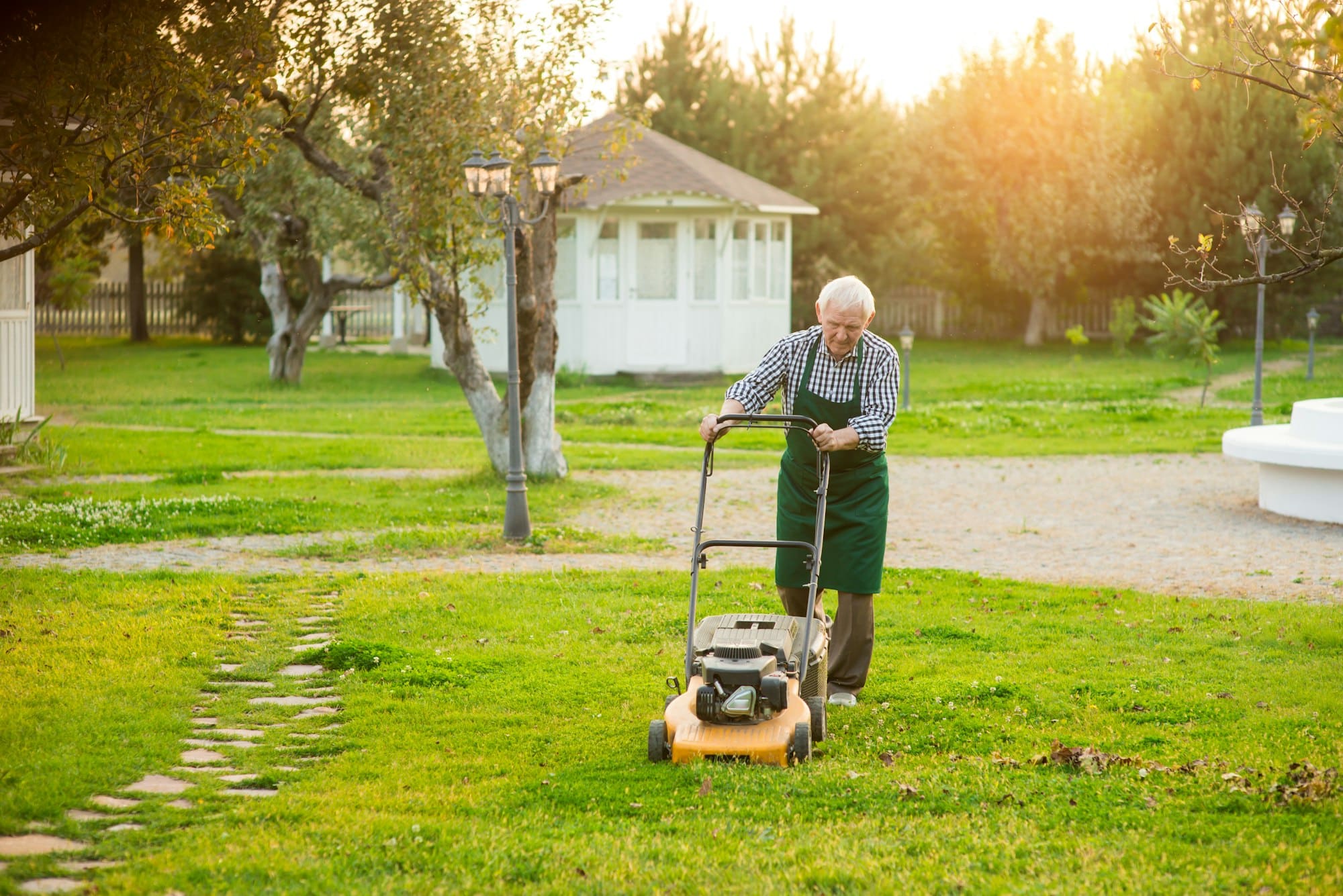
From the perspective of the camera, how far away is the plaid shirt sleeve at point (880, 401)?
5.58 metres

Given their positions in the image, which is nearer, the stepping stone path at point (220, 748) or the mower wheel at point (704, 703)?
the stepping stone path at point (220, 748)

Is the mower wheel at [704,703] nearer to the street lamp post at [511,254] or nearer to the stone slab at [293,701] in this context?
the stone slab at [293,701]

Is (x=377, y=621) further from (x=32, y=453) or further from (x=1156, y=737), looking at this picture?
(x=32, y=453)

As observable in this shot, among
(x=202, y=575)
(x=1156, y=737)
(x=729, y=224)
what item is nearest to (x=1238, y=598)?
(x=1156, y=737)

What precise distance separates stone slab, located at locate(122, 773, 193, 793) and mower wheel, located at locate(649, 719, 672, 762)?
1.63m

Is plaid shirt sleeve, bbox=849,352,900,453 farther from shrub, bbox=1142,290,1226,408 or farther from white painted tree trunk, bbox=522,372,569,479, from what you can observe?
shrub, bbox=1142,290,1226,408

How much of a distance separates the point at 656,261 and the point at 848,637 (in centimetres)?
2074

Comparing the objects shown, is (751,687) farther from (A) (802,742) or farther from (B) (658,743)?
(B) (658,743)

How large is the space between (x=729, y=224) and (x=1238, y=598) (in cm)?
1873

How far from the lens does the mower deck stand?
16.5 ft

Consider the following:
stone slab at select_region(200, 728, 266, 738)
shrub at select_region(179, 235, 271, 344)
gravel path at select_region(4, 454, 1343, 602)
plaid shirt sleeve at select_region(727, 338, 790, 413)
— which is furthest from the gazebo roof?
stone slab at select_region(200, 728, 266, 738)

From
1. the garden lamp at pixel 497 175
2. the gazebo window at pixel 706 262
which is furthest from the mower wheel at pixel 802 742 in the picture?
the gazebo window at pixel 706 262

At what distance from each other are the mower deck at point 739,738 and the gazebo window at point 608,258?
21.4 metres

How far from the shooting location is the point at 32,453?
13.9 meters
